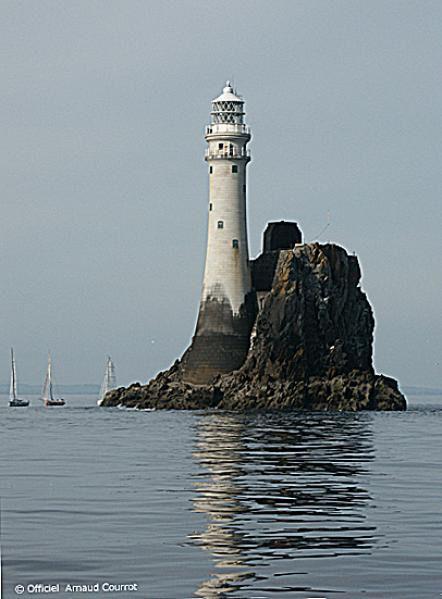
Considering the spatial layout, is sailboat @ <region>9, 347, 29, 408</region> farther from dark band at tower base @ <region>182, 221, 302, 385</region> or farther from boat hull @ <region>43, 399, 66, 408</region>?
dark band at tower base @ <region>182, 221, 302, 385</region>

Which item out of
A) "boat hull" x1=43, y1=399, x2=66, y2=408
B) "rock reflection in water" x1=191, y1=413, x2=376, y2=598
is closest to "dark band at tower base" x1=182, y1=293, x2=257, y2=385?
"boat hull" x1=43, y1=399, x2=66, y2=408

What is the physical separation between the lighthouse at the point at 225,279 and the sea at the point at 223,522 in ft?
173

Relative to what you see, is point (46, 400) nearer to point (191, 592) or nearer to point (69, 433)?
point (69, 433)

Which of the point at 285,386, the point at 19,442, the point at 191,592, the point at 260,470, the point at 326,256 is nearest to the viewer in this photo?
the point at 191,592

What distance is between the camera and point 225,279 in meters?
99.1

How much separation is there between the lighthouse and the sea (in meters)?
52.8

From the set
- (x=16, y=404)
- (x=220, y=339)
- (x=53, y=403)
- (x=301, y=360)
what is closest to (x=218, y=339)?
(x=220, y=339)

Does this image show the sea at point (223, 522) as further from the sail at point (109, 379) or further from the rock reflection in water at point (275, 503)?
the sail at point (109, 379)

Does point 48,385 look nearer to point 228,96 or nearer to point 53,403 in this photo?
point 53,403

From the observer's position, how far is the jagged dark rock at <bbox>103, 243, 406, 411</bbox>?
309ft

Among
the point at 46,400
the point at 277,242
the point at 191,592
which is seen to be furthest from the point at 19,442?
the point at 46,400

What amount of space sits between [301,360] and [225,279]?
9.25 m

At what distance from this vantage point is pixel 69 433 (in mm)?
61344

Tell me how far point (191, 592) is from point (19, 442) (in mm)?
37811
